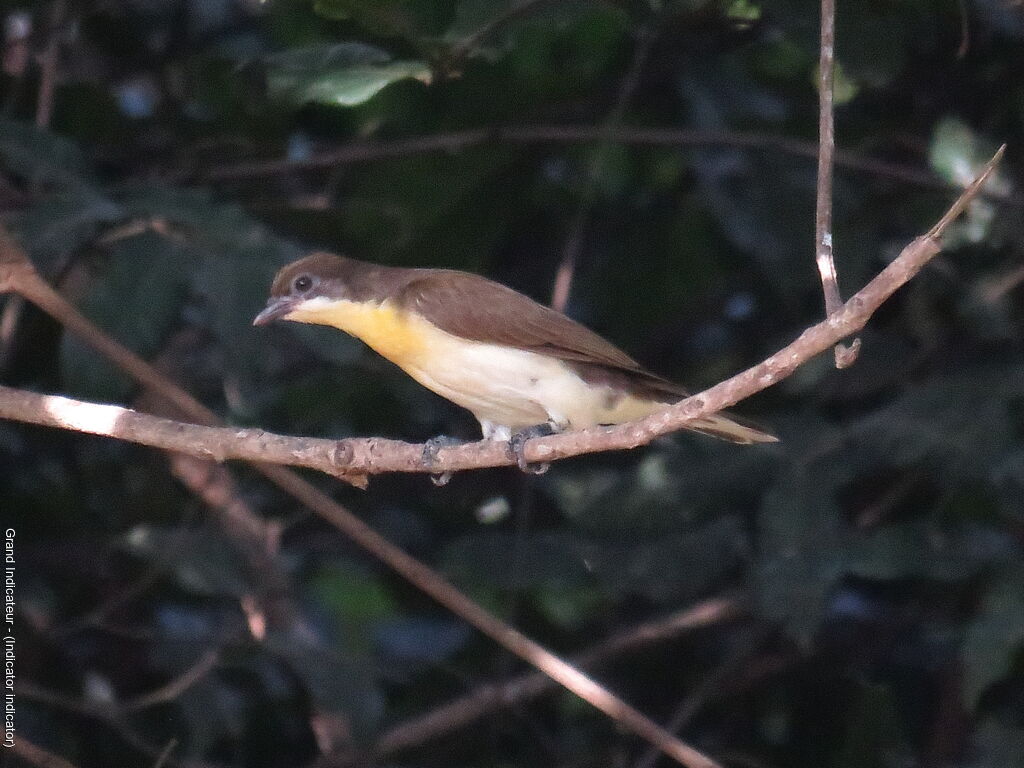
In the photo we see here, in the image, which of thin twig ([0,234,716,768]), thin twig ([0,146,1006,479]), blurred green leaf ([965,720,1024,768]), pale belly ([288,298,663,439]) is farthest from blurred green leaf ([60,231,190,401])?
blurred green leaf ([965,720,1024,768])

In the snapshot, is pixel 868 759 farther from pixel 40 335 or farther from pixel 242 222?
pixel 40 335

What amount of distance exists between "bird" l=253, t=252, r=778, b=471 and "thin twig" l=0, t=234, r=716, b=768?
48 centimetres

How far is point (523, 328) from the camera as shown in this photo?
4.21 metres

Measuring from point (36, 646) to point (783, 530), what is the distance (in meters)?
2.55

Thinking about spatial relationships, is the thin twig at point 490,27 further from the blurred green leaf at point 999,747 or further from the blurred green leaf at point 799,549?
the blurred green leaf at point 999,747

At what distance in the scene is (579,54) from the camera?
16.6 feet

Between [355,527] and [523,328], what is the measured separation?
2.57ft

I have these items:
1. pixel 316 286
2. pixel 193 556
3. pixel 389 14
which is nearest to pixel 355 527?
pixel 316 286

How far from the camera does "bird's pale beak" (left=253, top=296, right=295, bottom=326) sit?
13.5ft

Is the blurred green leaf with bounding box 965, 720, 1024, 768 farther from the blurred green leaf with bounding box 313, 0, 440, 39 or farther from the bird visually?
the blurred green leaf with bounding box 313, 0, 440, 39

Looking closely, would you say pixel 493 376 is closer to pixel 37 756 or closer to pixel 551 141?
pixel 551 141

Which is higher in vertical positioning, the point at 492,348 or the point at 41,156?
the point at 41,156

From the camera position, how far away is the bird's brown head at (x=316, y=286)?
4.20m

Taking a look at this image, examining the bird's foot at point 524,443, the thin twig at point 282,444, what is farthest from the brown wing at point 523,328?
the thin twig at point 282,444
